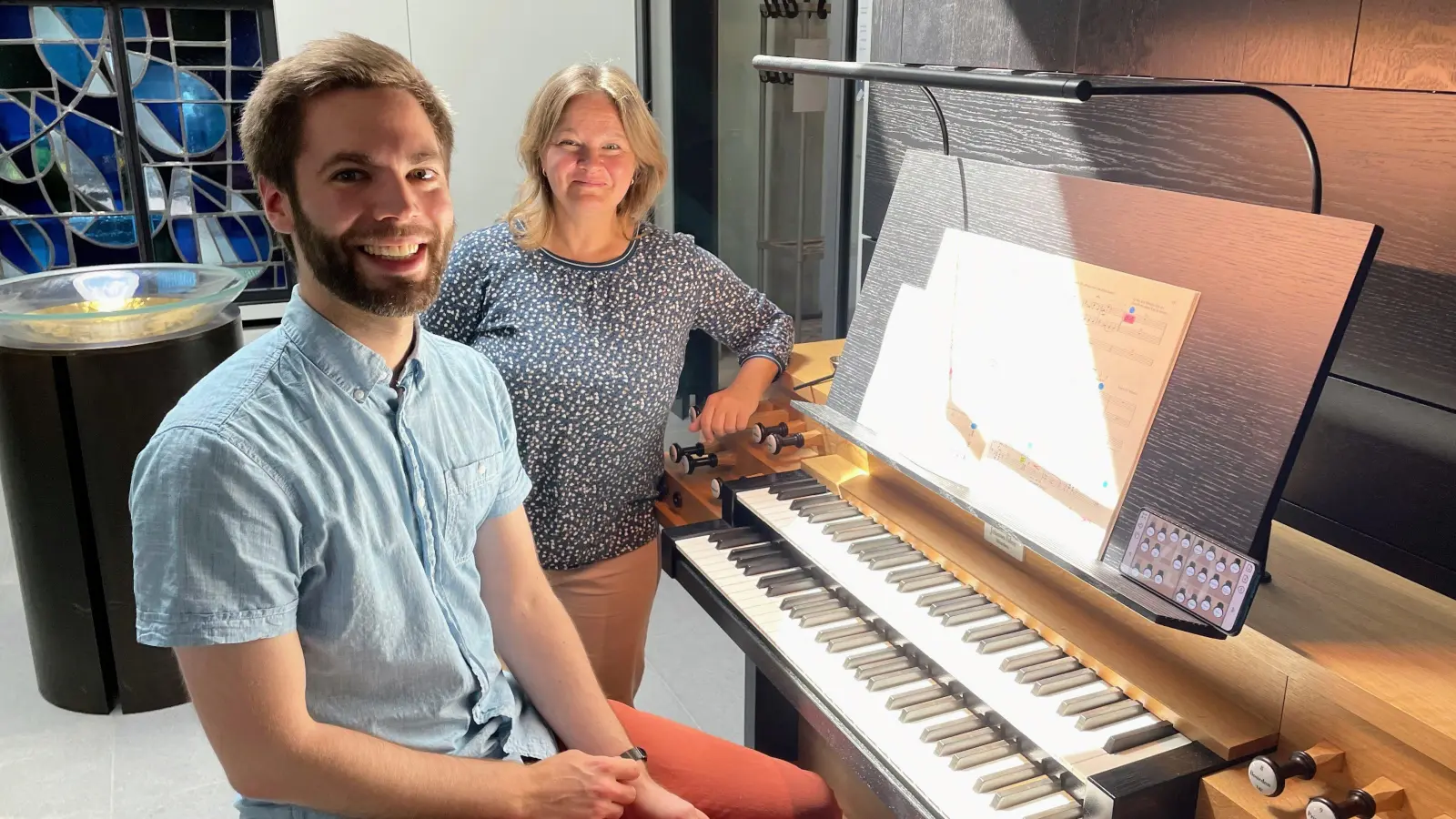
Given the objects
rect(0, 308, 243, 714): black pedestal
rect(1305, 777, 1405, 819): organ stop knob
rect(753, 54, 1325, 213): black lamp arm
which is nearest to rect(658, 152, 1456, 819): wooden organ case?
rect(1305, 777, 1405, 819): organ stop knob

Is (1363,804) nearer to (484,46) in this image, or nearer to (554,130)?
(554,130)

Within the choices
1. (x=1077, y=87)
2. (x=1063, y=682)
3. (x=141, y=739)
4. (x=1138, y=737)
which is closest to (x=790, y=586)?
(x=1063, y=682)

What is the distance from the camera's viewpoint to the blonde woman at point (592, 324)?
77.4 inches

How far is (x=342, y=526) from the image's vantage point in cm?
121

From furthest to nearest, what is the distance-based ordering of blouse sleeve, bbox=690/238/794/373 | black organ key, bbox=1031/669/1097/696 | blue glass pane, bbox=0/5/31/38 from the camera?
blue glass pane, bbox=0/5/31/38 < blouse sleeve, bbox=690/238/794/373 < black organ key, bbox=1031/669/1097/696

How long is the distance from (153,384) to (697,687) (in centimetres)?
156

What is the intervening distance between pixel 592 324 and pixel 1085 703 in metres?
1.07

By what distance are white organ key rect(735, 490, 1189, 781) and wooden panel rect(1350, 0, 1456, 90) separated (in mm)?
785

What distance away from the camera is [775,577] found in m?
1.71

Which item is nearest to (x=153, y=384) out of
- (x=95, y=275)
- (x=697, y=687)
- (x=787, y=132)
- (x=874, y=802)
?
(x=95, y=275)

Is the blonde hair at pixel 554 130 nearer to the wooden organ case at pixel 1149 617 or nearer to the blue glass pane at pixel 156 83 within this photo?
the wooden organ case at pixel 1149 617

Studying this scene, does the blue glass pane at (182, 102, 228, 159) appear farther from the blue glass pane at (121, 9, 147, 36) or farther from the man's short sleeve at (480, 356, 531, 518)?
the man's short sleeve at (480, 356, 531, 518)

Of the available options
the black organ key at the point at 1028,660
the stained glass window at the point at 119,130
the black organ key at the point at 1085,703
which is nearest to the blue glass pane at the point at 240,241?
the stained glass window at the point at 119,130

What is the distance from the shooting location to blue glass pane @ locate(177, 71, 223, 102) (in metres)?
4.08
